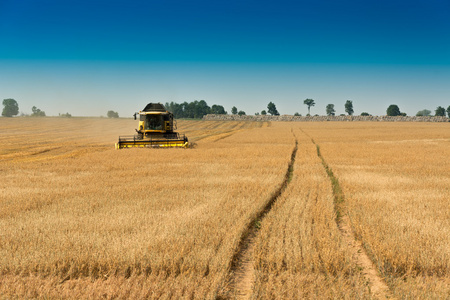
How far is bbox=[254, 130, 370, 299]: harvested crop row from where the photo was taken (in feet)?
14.9

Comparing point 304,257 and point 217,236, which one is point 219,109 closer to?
point 217,236

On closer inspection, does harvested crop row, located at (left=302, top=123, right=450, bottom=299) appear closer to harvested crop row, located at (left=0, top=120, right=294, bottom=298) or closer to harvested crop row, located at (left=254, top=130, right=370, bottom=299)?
harvested crop row, located at (left=254, top=130, right=370, bottom=299)

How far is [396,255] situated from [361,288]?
130 centimetres

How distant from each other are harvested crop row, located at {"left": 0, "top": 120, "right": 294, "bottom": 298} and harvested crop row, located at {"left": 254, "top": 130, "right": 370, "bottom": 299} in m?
0.56

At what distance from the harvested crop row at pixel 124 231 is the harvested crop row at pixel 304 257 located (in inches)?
22.1

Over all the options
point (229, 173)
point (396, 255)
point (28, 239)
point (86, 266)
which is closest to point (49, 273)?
point (86, 266)

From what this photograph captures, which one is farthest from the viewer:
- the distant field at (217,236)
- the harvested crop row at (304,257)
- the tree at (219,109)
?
the tree at (219,109)

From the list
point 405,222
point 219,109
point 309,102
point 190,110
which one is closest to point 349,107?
point 309,102

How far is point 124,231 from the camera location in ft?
22.2

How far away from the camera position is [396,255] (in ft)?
18.1

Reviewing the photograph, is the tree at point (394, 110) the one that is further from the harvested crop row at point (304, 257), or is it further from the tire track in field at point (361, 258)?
the harvested crop row at point (304, 257)

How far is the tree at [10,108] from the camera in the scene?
167 meters

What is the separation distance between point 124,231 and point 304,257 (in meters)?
3.56

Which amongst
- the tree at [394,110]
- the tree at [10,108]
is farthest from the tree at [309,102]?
the tree at [10,108]
